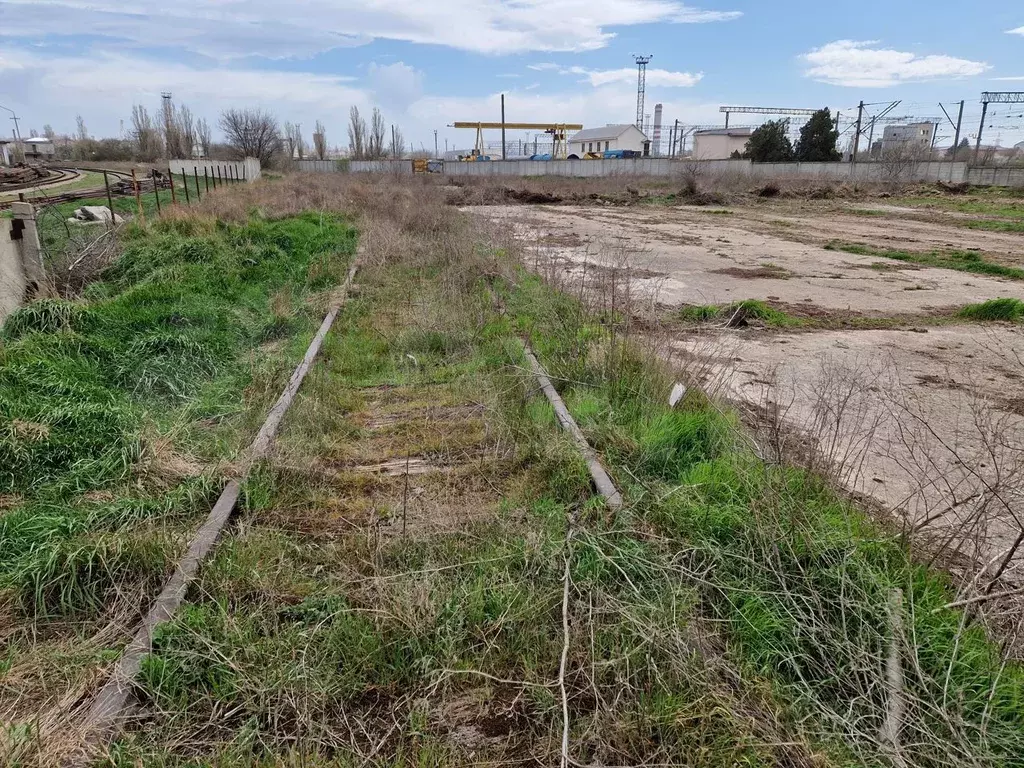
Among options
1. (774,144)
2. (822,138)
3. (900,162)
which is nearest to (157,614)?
(900,162)

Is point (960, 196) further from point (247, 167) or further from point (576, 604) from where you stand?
Result: point (247, 167)

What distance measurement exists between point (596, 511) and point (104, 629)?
267 cm

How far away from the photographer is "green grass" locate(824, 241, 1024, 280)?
1407 centimetres

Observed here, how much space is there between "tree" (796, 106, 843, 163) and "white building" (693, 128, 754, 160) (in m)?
24.1

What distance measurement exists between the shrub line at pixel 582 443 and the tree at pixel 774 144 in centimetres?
6353

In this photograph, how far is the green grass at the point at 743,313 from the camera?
9.72 meters

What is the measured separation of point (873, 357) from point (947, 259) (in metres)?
10.5

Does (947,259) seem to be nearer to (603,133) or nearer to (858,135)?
(858,135)

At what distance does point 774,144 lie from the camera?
61.1 m

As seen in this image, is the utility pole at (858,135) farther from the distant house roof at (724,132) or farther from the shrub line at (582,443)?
the shrub line at (582,443)

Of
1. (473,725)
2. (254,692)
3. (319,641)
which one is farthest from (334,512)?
(473,725)

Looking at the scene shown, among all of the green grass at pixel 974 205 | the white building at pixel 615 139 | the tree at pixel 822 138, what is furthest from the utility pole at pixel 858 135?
the white building at pixel 615 139

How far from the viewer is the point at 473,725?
2674mm

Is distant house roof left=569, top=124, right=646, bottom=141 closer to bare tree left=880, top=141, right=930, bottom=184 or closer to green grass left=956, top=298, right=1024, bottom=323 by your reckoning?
bare tree left=880, top=141, right=930, bottom=184
